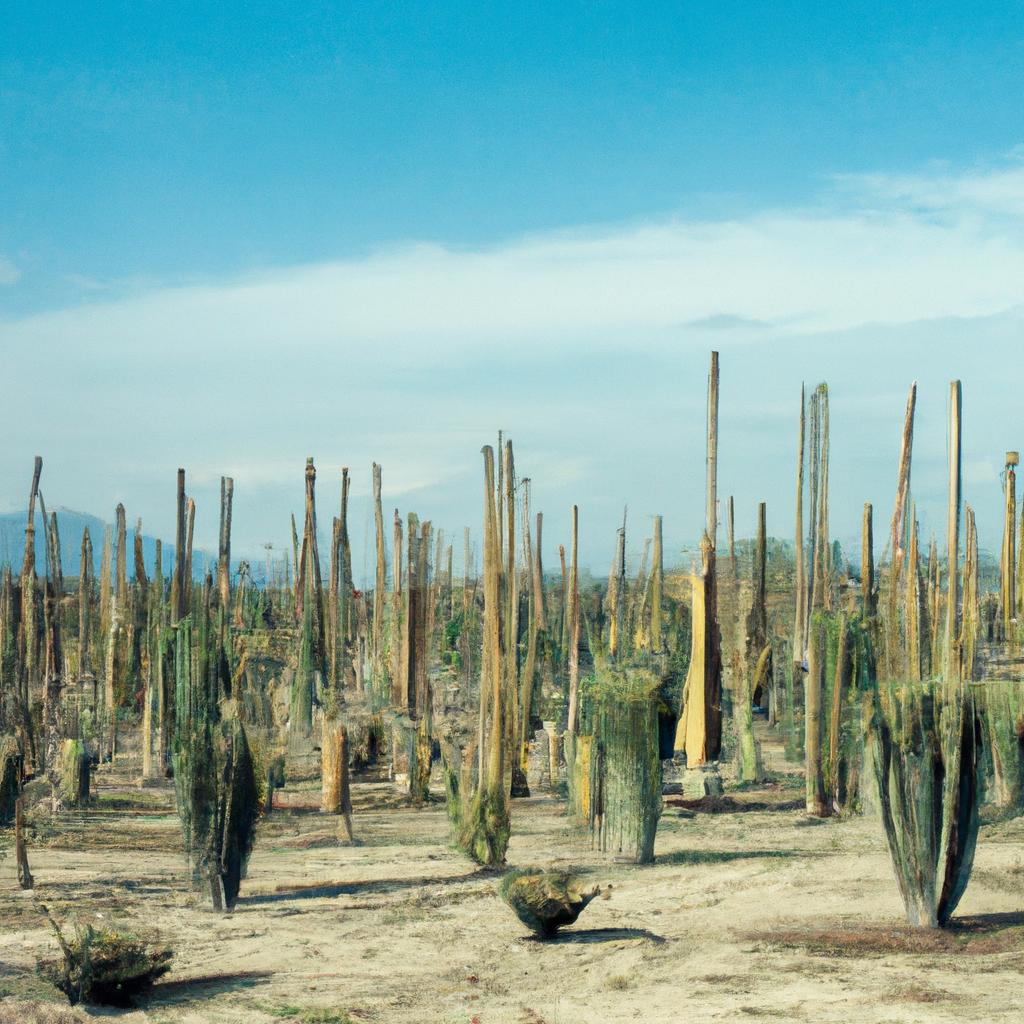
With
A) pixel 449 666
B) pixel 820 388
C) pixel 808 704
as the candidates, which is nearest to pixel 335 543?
pixel 449 666

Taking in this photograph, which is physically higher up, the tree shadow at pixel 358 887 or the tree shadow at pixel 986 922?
the tree shadow at pixel 986 922

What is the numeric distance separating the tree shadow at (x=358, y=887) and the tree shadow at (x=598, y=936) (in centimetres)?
168

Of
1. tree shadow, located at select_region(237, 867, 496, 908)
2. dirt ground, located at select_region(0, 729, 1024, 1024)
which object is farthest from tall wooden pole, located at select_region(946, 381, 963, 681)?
tree shadow, located at select_region(237, 867, 496, 908)

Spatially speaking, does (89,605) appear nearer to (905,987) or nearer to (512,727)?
(512,727)

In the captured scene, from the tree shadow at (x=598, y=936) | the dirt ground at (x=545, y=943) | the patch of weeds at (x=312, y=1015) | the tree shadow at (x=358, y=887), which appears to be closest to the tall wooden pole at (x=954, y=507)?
the dirt ground at (x=545, y=943)

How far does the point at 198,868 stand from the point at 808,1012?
14.9ft

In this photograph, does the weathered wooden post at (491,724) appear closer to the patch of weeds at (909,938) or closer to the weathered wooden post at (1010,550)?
the patch of weeds at (909,938)

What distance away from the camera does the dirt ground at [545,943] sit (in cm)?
693

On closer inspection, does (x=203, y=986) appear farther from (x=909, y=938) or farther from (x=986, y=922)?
(x=986, y=922)

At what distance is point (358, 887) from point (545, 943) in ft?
7.01

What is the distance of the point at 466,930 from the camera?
28.1 feet

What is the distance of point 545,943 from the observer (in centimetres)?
820

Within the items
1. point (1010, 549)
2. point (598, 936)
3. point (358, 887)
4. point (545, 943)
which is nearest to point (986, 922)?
point (598, 936)

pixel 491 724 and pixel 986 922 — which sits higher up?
pixel 491 724
